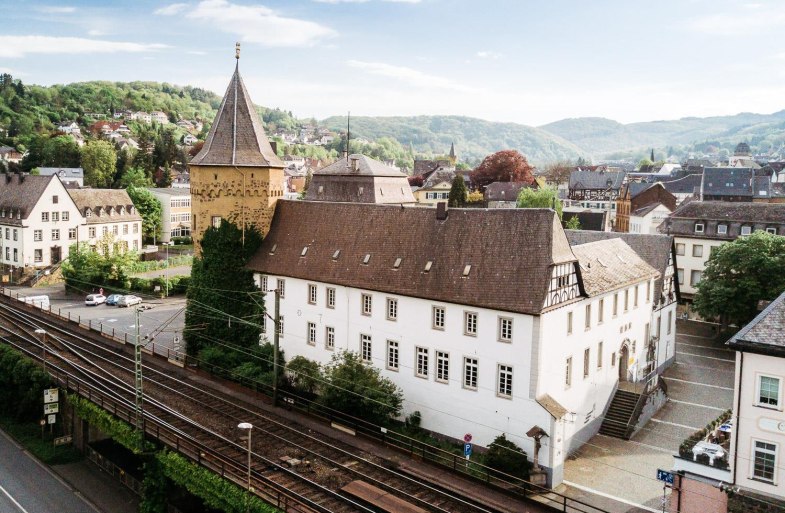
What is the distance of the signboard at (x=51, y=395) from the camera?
3588cm

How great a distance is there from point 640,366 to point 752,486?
16.8 metres

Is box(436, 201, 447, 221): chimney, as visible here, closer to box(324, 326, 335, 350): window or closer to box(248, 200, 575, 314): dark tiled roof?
box(248, 200, 575, 314): dark tiled roof

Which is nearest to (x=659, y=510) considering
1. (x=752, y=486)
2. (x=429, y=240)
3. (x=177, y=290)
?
(x=752, y=486)

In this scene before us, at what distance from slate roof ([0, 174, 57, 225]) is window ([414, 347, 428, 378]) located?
51.1m

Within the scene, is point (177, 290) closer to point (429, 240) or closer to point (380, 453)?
point (429, 240)

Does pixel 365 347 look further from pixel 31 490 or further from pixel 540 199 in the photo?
pixel 540 199

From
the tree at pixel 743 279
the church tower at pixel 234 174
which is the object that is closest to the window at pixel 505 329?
the church tower at pixel 234 174

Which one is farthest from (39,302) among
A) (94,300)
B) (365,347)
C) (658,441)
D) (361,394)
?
(658,441)

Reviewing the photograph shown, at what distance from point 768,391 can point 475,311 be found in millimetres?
12068

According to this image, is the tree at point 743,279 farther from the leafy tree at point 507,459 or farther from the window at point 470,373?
the leafy tree at point 507,459

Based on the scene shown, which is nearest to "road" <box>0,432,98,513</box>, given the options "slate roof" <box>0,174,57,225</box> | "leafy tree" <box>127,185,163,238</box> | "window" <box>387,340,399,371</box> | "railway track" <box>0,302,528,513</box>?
"railway track" <box>0,302,528,513</box>

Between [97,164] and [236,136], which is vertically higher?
[97,164]

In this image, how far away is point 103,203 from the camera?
77.8 meters

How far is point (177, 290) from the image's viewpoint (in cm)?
6512
